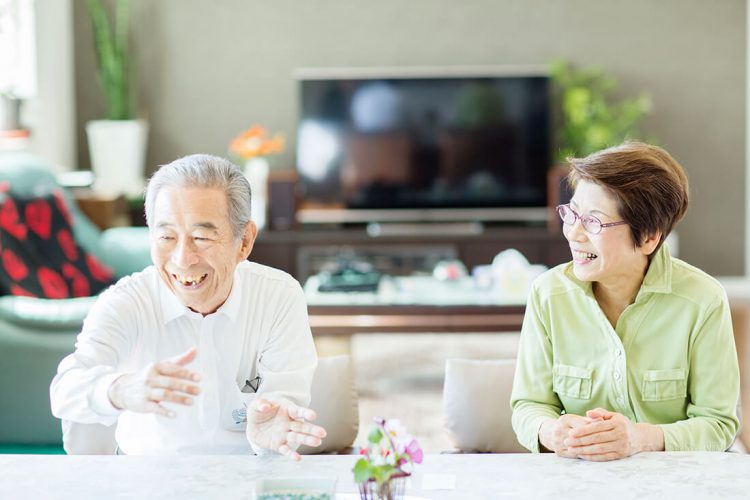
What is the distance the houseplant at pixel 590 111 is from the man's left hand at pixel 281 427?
14.8 feet

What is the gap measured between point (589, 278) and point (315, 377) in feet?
2.10

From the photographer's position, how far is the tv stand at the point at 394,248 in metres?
6.05

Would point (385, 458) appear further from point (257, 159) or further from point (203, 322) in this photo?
point (257, 159)

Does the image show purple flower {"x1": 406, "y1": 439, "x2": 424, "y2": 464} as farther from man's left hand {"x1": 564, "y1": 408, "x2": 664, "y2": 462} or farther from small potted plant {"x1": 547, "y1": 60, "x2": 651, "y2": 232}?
small potted plant {"x1": 547, "y1": 60, "x2": 651, "y2": 232}

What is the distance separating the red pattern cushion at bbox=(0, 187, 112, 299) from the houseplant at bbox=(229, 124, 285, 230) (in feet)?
5.37

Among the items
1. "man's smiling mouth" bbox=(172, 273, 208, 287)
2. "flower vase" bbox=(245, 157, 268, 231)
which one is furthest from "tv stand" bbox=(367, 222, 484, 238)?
"man's smiling mouth" bbox=(172, 273, 208, 287)

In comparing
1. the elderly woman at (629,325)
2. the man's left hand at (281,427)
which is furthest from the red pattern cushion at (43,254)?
the elderly woman at (629,325)

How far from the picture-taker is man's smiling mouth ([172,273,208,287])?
1.85m

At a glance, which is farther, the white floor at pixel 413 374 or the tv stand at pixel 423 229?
the tv stand at pixel 423 229

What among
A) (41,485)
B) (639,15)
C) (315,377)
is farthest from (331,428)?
(639,15)

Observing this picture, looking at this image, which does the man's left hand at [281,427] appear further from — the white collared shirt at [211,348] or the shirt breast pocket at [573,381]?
the shirt breast pocket at [573,381]

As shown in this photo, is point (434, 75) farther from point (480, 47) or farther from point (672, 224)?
point (672, 224)

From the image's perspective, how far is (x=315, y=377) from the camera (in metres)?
2.22

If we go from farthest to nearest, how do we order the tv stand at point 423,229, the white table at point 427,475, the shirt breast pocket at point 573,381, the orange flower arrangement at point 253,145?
the tv stand at point 423,229, the orange flower arrangement at point 253,145, the shirt breast pocket at point 573,381, the white table at point 427,475
